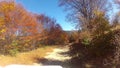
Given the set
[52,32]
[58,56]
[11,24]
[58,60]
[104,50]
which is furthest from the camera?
[52,32]

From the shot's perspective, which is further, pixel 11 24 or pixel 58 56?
pixel 58 56

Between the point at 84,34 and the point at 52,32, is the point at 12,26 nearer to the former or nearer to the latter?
the point at 84,34

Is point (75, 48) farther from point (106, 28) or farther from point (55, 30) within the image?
point (55, 30)

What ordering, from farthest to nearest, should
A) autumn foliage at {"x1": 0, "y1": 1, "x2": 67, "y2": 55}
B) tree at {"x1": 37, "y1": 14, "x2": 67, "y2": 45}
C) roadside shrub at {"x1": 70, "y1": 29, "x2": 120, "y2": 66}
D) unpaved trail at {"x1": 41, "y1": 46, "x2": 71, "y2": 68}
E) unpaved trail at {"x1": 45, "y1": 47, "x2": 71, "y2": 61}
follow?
tree at {"x1": 37, "y1": 14, "x2": 67, "y2": 45}, unpaved trail at {"x1": 45, "y1": 47, "x2": 71, "y2": 61}, autumn foliage at {"x1": 0, "y1": 1, "x2": 67, "y2": 55}, unpaved trail at {"x1": 41, "y1": 46, "x2": 71, "y2": 68}, roadside shrub at {"x1": 70, "y1": 29, "x2": 120, "y2": 66}

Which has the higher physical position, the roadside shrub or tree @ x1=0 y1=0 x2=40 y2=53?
tree @ x1=0 y1=0 x2=40 y2=53

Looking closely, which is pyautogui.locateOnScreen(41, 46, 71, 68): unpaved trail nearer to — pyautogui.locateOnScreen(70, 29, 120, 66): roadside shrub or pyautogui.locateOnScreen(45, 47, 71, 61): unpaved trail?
pyautogui.locateOnScreen(45, 47, 71, 61): unpaved trail

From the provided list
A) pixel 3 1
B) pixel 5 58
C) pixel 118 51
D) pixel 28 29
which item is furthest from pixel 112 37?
pixel 28 29

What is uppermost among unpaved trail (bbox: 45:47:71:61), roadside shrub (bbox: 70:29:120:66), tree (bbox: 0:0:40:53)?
tree (bbox: 0:0:40:53)

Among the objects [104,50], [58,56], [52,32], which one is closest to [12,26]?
[58,56]

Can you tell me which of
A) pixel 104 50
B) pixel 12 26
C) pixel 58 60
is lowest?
pixel 58 60

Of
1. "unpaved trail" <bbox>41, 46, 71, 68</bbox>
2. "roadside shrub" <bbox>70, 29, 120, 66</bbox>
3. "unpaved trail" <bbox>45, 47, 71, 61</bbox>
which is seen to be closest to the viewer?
"roadside shrub" <bbox>70, 29, 120, 66</bbox>

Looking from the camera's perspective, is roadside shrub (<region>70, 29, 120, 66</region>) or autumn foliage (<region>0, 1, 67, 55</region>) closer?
roadside shrub (<region>70, 29, 120, 66</region>)

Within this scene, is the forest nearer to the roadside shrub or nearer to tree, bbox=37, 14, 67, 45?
the roadside shrub

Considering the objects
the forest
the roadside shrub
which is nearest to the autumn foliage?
the forest
